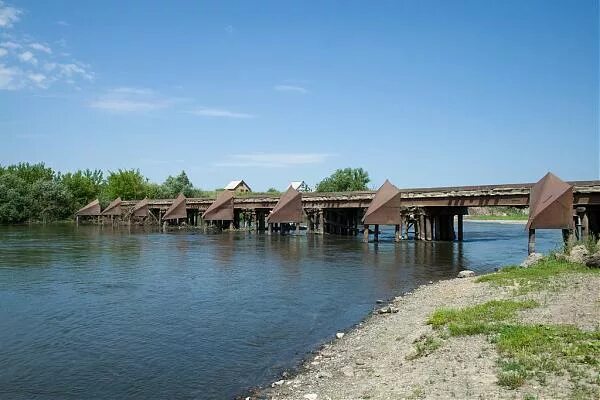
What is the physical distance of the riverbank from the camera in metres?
9.68

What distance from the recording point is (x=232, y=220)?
76.2 m

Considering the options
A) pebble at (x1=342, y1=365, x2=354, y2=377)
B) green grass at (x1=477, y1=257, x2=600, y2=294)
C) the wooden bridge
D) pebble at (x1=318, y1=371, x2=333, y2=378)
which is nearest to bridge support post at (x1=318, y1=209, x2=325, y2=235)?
the wooden bridge

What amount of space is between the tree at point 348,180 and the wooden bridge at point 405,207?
3288 centimetres

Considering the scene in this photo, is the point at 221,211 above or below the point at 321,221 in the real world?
above

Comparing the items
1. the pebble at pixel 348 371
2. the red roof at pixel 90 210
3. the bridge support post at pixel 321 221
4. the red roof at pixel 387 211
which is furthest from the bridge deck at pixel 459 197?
the red roof at pixel 90 210

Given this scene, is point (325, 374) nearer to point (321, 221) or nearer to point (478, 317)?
point (478, 317)

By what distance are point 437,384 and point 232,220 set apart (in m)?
67.3

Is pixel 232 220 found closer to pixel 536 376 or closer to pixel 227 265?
pixel 227 265

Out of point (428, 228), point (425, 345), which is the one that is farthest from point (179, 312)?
point (428, 228)

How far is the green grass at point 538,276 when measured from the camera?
19484mm

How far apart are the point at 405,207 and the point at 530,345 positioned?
44404 millimetres

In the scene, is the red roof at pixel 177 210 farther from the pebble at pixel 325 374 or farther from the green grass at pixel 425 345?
the pebble at pixel 325 374

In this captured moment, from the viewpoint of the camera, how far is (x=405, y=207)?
182ft

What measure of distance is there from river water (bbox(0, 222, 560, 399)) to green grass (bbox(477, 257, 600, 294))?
17.0 ft
